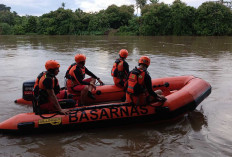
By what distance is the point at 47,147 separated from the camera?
325cm

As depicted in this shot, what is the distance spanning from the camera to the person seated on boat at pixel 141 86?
3527 millimetres

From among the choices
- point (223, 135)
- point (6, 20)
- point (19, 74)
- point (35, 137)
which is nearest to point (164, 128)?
point (223, 135)

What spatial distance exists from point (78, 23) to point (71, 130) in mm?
42630

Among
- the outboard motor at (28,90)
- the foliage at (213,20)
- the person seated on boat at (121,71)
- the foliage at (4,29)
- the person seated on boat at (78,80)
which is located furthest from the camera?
the foliage at (4,29)

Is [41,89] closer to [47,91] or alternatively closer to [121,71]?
[47,91]

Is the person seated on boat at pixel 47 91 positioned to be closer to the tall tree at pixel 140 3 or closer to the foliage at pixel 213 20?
the foliage at pixel 213 20

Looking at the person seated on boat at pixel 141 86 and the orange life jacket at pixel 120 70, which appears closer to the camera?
the person seated on boat at pixel 141 86

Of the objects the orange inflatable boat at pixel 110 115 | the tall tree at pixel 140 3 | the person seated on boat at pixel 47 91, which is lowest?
the orange inflatable boat at pixel 110 115

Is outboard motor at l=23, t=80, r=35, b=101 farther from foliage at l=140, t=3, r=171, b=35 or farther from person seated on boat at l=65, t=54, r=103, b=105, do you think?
foliage at l=140, t=3, r=171, b=35

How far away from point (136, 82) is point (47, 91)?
135 cm

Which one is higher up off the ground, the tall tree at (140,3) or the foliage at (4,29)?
the tall tree at (140,3)

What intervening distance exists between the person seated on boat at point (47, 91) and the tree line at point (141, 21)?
32.3 meters

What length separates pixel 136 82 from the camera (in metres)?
3.58

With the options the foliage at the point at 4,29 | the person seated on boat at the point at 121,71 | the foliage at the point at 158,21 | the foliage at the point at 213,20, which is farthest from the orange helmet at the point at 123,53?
the foliage at the point at 4,29
